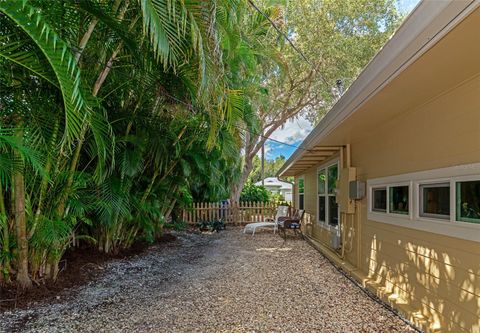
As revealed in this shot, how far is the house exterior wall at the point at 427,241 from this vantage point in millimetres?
2602

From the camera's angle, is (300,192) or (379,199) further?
(300,192)

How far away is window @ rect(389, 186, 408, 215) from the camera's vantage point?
3786 mm

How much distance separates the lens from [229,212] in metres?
13.1

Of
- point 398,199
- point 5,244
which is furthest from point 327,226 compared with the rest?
point 5,244

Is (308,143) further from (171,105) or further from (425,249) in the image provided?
(425,249)

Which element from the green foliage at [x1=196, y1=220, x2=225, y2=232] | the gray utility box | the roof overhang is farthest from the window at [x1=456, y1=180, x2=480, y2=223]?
the green foliage at [x1=196, y1=220, x2=225, y2=232]

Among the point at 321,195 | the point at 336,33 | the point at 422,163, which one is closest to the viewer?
the point at 422,163

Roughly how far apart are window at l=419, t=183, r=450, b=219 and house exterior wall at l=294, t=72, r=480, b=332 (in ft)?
0.61

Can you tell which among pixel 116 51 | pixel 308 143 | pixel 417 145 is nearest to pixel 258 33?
pixel 308 143

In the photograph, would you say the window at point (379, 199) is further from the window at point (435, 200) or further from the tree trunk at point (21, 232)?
the tree trunk at point (21, 232)

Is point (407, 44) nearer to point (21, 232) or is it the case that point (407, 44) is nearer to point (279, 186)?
point (21, 232)

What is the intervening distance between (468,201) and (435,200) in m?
0.55

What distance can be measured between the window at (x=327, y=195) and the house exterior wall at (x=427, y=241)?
1.94 metres

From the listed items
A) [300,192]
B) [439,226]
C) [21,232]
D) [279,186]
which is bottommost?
[21,232]
